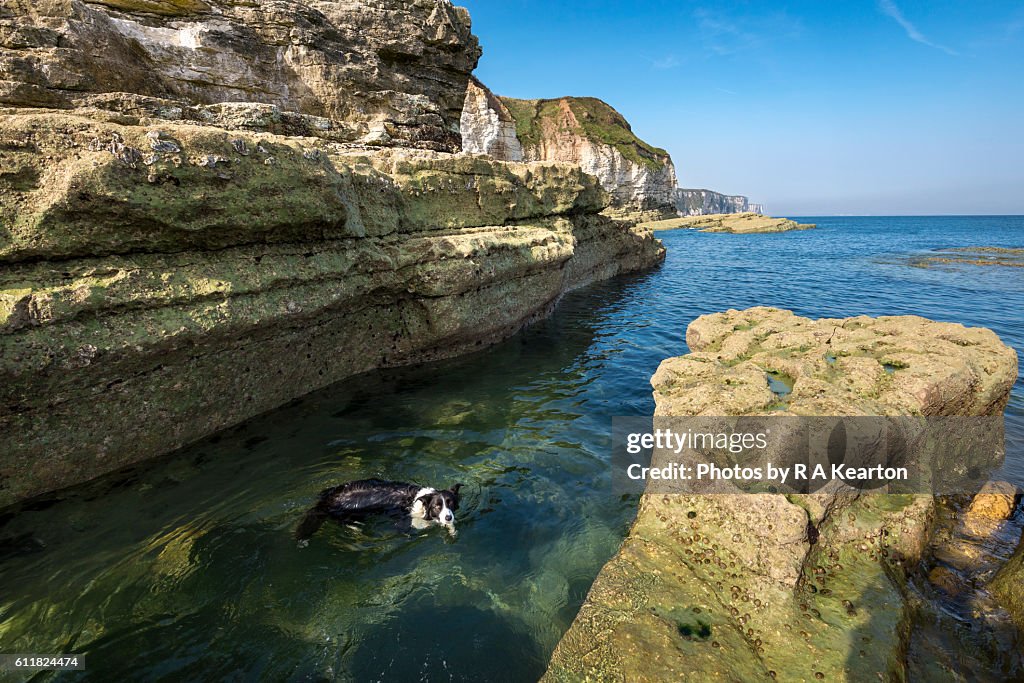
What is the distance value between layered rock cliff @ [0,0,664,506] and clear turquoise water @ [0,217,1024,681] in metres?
1.01

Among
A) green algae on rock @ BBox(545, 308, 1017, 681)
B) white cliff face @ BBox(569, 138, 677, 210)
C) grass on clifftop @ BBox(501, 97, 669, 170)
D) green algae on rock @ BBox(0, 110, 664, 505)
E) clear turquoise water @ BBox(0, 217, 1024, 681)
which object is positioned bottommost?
clear turquoise water @ BBox(0, 217, 1024, 681)

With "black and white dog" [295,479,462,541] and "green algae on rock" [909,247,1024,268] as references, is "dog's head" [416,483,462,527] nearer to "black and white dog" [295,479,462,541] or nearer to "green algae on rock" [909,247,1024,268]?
"black and white dog" [295,479,462,541]

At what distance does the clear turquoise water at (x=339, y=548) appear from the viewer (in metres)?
4.43

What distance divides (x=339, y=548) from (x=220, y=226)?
18.9 feet

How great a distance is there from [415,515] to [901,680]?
544 cm

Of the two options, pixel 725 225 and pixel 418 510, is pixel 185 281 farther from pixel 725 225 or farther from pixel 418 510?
pixel 725 225

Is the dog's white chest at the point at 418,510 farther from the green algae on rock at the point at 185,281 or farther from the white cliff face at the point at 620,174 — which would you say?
the white cliff face at the point at 620,174

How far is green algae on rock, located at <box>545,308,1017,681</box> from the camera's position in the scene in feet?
12.8

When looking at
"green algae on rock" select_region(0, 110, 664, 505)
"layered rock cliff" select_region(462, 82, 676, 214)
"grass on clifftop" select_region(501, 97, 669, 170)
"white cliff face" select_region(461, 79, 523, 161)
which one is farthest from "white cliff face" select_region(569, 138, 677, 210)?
"green algae on rock" select_region(0, 110, 664, 505)

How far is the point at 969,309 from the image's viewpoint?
65.6 feet

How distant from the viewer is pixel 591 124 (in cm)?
10775

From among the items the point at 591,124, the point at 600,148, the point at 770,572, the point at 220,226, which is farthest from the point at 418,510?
the point at 591,124

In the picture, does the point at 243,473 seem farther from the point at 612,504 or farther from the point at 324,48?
the point at 324,48

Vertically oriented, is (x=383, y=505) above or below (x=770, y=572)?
below
